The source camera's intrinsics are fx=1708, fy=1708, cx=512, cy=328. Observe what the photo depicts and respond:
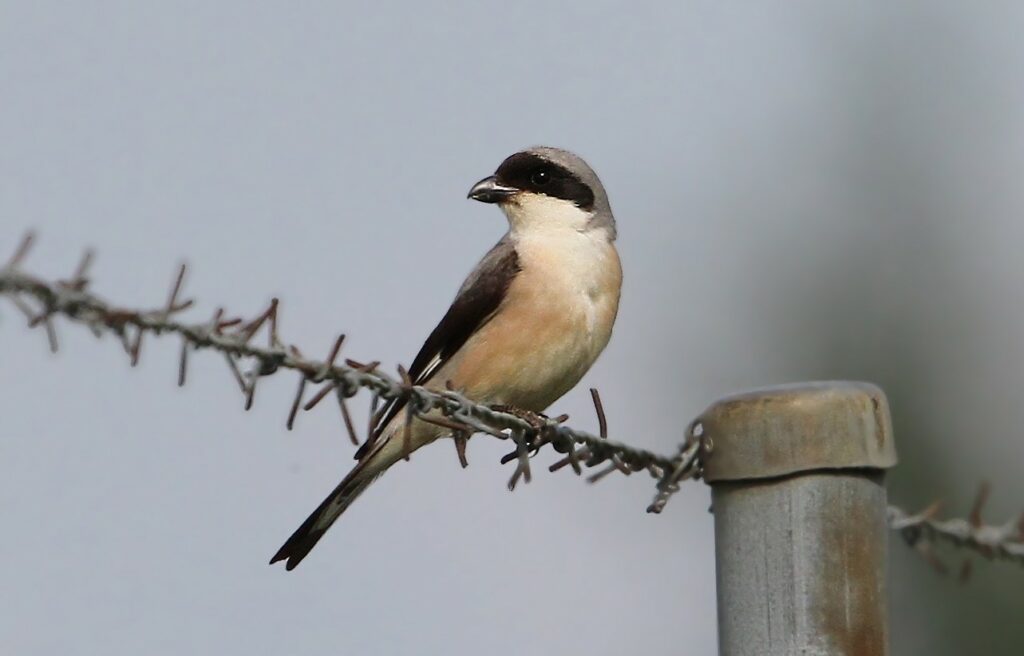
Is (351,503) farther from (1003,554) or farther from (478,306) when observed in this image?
(1003,554)

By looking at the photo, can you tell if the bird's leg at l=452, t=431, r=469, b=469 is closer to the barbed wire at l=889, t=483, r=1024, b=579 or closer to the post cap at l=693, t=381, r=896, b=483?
the post cap at l=693, t=381, r=896, b=483

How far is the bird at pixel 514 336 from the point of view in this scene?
6363mm

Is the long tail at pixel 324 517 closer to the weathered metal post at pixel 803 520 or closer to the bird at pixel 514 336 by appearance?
the bird at pixel 514 336

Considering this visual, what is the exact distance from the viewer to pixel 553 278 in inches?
258

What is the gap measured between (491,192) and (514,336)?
0.99 meters

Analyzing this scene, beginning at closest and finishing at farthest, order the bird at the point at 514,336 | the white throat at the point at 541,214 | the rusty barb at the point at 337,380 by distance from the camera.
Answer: the rusty barb at the point at 337,380
the bird at the point at 514,336
the white throat at the point at 541,214

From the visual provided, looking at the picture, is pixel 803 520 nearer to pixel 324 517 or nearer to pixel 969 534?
pixel 969 534

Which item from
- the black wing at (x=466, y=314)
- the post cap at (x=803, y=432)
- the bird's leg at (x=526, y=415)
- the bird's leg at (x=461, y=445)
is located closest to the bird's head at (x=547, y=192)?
the black wing at (x=466, y=314)

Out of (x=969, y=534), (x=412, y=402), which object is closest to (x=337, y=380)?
(x=412, y=402)

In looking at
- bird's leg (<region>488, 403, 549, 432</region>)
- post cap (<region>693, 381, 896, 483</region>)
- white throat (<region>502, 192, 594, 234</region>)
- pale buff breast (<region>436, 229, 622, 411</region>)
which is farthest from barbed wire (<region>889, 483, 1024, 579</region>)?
white throat (<region>502, 192, 594, 234</region>)

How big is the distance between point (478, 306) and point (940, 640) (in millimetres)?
7348

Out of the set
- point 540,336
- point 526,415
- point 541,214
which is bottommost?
point 526,415

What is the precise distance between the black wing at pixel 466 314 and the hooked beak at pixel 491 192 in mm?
413

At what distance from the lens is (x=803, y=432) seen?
443 centimetres
